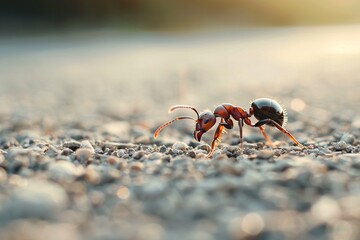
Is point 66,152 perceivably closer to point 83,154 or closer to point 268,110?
point 83,154

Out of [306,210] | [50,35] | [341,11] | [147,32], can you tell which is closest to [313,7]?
[341,11]

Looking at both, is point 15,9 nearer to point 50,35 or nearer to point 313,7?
point 50,35

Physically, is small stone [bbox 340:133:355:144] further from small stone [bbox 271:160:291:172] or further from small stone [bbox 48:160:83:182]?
small stone [bbox 48:160:83:182]

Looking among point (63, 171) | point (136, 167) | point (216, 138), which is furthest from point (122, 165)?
point (216, 138)

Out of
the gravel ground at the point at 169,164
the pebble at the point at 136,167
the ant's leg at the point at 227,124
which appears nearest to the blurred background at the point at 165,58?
the gravel ground at the point at 169,164

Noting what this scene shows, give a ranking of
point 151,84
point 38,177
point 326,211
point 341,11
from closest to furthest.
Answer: point 326,211
point 38,177
point 151,84
point 341,11
